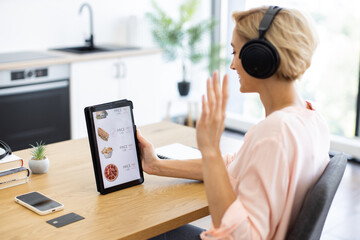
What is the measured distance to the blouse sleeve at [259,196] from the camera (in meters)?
1.39

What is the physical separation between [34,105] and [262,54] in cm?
277

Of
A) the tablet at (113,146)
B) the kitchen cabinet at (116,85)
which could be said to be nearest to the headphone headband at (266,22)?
the tablet at (113,146)

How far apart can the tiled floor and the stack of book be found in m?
1.55

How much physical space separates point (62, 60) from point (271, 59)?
2.69m

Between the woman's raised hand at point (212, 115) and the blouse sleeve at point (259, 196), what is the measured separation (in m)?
0.12

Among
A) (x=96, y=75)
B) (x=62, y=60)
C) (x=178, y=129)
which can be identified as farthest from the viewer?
(x=96, y=75)

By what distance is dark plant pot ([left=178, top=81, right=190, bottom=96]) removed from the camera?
16.8 feet

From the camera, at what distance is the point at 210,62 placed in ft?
16.7

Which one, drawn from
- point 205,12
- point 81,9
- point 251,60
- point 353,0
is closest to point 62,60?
point 81,9

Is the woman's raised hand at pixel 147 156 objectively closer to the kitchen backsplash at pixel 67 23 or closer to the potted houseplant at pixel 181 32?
the kitchen backsplash at pixel 67 23

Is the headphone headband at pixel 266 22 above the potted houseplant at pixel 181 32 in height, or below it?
above

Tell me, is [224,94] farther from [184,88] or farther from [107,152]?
[184,88]

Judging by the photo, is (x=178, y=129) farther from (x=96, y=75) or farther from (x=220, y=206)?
(x=96, y=75)

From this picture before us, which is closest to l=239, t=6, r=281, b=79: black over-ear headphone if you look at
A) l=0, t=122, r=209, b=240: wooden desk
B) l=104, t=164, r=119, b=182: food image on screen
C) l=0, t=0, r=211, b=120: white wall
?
l=0, t=122, r=209, b=240: wooden desk
